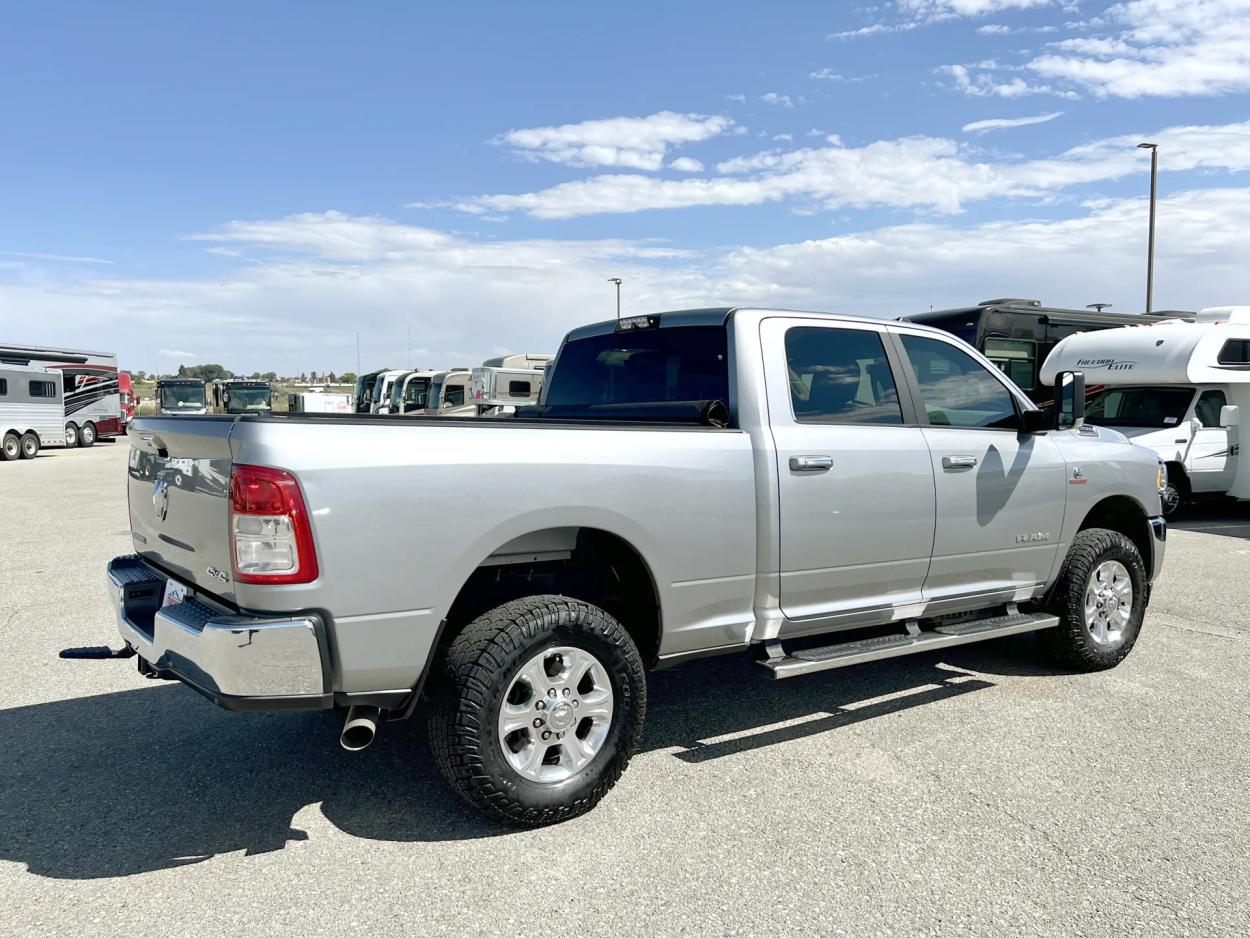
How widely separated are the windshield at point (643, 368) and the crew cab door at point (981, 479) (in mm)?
1138

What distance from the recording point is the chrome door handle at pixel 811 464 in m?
4.21

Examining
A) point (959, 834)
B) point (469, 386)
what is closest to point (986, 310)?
point (959, 834)

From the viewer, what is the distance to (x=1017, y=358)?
596 inches

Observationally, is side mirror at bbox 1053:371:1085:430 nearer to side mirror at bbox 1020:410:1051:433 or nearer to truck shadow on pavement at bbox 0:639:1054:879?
side mirror at bbox 1020:410:1051:433

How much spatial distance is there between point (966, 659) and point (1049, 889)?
9.75ft

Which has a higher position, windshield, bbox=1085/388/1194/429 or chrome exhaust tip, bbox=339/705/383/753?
windshield, bbox=1085/388/1194/429

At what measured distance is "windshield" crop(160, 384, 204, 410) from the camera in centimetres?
2920

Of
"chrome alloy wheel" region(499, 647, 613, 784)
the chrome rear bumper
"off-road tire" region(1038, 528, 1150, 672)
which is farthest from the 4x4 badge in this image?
"off-road tire" region(1038, 528, 1150, 672)

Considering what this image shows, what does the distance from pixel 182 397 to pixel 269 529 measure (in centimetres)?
2996

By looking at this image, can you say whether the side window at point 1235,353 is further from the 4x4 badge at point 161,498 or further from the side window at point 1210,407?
the 4x4 badge at point 161,498

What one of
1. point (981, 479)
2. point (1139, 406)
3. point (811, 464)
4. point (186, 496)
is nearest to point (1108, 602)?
point (981, 479)

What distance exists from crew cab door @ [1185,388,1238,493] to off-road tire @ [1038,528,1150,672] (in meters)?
8.14

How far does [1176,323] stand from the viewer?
42.4ft

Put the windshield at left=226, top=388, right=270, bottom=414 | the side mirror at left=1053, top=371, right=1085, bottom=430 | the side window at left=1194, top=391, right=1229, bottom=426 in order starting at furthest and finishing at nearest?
the windshield at left=226, top=388, right=270, bottom=414
the side window at left=1194, top=391, right=1229, bottom=426
the side mirror at left=1053, top=371, right=1085, bottom=430
